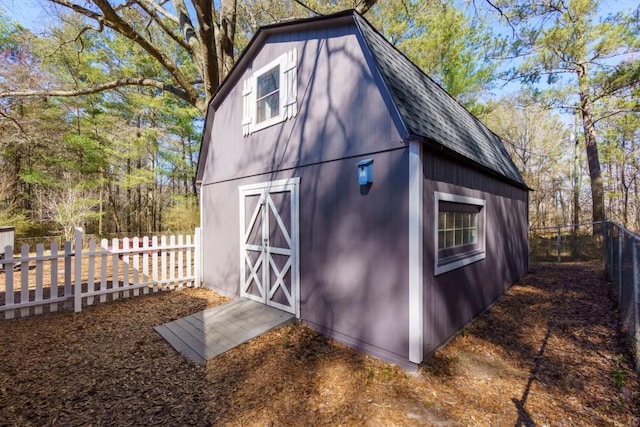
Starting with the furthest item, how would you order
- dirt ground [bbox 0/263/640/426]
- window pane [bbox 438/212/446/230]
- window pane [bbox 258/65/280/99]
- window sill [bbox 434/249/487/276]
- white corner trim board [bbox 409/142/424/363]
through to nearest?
1. window pane [bbox 258/65/280/99]
2. window pane [bbox 438/212/446/230]
3. window sill [bbox 434/249/487/276]
4. white corner trim board [bbox 409/142/424/363]
5. dirt ground [bbox 0/263/640/426]

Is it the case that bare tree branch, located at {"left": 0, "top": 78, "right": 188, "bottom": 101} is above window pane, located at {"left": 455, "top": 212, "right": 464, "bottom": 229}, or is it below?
above

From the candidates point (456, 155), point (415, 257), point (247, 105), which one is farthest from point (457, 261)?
point (247, 105)

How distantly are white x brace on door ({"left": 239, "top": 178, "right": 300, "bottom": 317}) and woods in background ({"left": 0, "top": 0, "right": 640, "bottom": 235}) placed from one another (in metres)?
5.30

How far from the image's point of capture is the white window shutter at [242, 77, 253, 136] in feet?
17.6

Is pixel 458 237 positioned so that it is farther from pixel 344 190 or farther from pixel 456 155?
pixel 344 190

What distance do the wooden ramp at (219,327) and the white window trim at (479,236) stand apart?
2.40 m

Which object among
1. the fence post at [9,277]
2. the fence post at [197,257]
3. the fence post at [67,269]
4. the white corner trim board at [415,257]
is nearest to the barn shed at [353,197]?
the white corner trim board at [415,257]

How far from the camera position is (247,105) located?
5410mm

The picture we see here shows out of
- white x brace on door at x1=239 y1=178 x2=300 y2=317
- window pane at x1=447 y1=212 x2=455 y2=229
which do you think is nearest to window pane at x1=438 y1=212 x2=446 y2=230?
window pane at x1=447 y1=212 x2=455 y2=229

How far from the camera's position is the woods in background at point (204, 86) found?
8703mm

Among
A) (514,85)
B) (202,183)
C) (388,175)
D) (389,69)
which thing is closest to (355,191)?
(388,175)

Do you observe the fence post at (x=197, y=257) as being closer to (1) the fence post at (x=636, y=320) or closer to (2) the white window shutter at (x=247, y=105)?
(2) the white window shutter at (x=247, y=105)

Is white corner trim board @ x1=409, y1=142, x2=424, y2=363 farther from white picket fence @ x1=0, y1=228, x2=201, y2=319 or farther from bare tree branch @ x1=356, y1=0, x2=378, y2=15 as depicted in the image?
bare tree branch @ x1=356, y1=0, x2=378, y2=15

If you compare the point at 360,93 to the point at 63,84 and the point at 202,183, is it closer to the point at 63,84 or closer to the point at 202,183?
the point at 202,183
